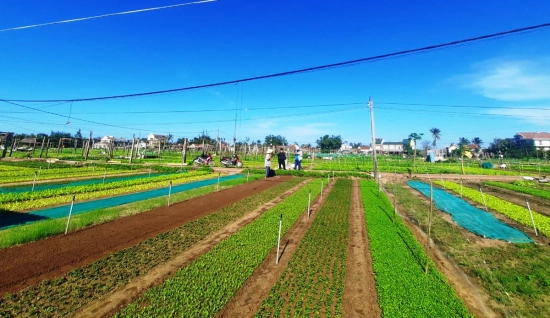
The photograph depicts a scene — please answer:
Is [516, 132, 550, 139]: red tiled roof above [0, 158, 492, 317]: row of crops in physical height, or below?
above

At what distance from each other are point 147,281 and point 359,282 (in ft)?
17.3

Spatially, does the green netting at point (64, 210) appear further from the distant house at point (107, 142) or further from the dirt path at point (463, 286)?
the distant house at point (107, 142)

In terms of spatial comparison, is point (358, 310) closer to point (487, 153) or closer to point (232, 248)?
point (232, 248)

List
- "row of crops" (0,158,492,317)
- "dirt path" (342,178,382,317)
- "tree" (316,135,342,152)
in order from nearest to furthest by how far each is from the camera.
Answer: "row of crops" (0,158,492,317) < "dirt path" (342,178,382,317) < "tree" (316,135,342,152)

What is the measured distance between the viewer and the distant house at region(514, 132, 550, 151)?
92206 millimetres

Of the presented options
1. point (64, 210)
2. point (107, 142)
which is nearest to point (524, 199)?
point (64, 210)

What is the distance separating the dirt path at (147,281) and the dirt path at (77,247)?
193cm

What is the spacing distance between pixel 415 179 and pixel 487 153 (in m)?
81.4

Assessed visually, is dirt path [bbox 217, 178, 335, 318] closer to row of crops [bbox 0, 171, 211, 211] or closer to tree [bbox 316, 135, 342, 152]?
row of crops [bbox 0, 171, 211, 211]

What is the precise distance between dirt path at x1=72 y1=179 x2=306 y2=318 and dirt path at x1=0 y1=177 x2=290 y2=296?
1.93 m

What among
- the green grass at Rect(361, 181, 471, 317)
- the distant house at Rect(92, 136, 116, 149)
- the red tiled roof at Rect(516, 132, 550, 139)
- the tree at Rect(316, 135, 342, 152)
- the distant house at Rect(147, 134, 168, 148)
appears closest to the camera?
the green grass at Rect(361, 181, 471, 317)

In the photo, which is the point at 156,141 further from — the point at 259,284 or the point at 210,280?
the point at 259,284

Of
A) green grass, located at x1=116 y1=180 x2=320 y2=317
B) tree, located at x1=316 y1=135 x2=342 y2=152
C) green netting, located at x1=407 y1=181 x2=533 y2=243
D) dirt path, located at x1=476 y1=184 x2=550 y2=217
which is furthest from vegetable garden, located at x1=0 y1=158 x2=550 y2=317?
tree, located at x1=316 y1=135 x2=342 y2=152

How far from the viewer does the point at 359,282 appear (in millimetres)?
6551
